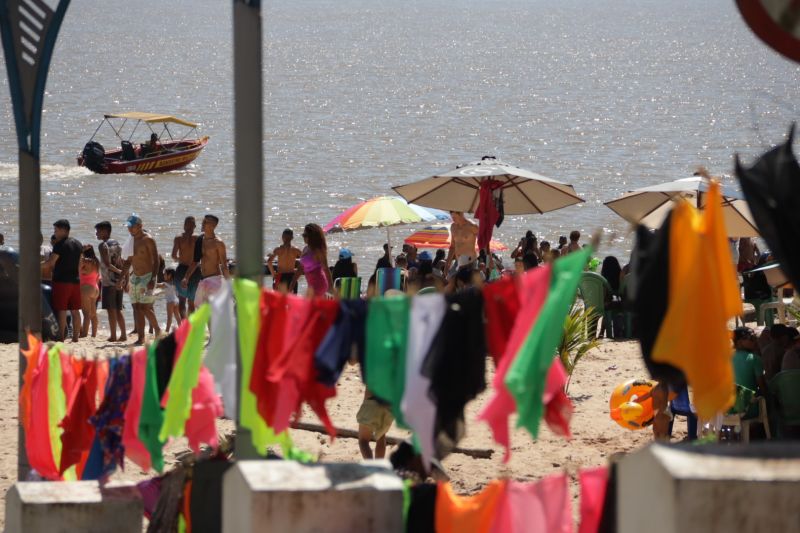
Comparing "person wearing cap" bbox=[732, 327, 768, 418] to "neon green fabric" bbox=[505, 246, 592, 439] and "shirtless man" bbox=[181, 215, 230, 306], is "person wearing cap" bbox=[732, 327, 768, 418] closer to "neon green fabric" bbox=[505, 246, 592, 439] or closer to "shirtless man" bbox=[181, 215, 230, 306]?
"neon green fabric" bbox=[505, 246, 592, 439]

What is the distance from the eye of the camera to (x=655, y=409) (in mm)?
9602

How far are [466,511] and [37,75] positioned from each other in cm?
397

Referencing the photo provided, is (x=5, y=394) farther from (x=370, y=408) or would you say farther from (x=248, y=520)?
(x=248, y=520)

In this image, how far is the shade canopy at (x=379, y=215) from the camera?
15875 mm

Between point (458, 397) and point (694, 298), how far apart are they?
40.6 inches

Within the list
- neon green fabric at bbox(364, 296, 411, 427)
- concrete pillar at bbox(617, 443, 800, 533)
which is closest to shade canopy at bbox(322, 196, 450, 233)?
neon green fabric at bbox(364, 296, 411, 427)

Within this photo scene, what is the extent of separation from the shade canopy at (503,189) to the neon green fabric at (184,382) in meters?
7.99

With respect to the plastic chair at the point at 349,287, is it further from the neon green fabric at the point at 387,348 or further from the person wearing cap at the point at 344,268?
the neon green fabric at the point at 387,348

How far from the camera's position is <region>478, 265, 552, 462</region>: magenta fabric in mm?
4957

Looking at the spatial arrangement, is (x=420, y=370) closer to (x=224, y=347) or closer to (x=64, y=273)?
(x=224, y=347)

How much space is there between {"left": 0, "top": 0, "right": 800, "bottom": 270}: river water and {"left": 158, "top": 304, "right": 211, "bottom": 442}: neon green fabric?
1.87m

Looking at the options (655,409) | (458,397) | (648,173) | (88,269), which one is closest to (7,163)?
(648,173)

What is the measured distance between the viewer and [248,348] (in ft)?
18.2

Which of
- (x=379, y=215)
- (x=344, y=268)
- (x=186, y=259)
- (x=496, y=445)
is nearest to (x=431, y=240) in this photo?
(x=379, y=215)
